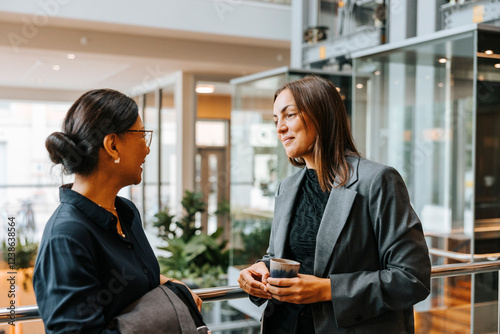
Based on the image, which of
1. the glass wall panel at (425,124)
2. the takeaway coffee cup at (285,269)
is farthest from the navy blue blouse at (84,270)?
the glass wall panel at (425,124)

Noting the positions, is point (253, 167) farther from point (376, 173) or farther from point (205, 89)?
point (376, 173)

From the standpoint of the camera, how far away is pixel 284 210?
1556 mm

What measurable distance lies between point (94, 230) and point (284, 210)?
2.05ft

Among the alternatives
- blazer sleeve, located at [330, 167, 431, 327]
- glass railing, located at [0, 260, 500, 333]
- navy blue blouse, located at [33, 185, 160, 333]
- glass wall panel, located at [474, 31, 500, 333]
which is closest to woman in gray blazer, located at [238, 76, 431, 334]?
blazer sleeve, located at [330, 167, 431, 327]

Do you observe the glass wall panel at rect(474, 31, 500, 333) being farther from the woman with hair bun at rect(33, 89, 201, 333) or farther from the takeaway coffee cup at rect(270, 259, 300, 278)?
the woman with hair bun at rect(33, 89, 201, 333)

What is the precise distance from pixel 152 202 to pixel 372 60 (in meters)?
7.77

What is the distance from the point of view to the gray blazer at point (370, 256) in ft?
4.26

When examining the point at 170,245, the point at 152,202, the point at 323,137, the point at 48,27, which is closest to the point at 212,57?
the point at 48,27

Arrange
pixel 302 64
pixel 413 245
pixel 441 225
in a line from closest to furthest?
pixel 413 245
pixel 441 225
pixel 302 64

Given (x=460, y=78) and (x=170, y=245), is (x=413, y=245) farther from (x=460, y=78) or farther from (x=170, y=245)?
(x=170, y=245)

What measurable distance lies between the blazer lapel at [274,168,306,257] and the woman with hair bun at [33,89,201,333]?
0.37 metres

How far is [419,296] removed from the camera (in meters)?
1.31

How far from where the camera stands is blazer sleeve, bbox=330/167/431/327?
1296 mm

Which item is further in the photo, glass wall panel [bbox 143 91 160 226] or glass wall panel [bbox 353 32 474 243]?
glass wall panel [bbox 143 91 160 226]
